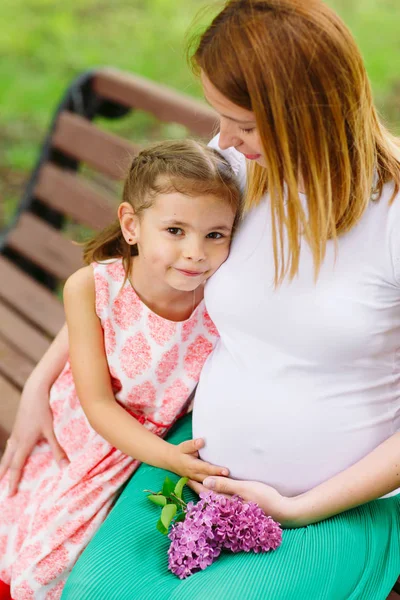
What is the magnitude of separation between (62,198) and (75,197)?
10cm

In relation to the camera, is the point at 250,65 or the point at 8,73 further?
the point at 8,73

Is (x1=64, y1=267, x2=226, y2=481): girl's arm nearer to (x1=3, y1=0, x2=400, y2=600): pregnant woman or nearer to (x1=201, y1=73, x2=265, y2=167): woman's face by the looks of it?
(x1=3, y1=0, x2=400, y2=600): pregnant woman

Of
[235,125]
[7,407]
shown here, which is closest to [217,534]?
[235,125]

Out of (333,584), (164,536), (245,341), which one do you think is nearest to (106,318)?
(245,341)

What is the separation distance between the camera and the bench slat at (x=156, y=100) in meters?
3.20

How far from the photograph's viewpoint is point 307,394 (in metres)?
1.87

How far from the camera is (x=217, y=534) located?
5.83 ft

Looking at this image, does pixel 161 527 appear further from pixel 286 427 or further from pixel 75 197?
pixel 75 197

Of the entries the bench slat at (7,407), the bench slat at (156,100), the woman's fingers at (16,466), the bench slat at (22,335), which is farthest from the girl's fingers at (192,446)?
the bench slat at (156,100)

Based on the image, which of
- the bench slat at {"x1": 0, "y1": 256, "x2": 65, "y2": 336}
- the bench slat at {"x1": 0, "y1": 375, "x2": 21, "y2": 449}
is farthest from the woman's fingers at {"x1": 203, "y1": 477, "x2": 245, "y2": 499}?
the bench slat at {"x1": 0, "y1": 256, "x2": 65, "y2": 336}

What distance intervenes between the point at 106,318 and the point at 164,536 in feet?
1.89

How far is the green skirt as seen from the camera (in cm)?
171

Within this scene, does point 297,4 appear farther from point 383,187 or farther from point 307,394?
point 307,394

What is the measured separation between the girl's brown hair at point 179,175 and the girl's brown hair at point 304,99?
21cm
